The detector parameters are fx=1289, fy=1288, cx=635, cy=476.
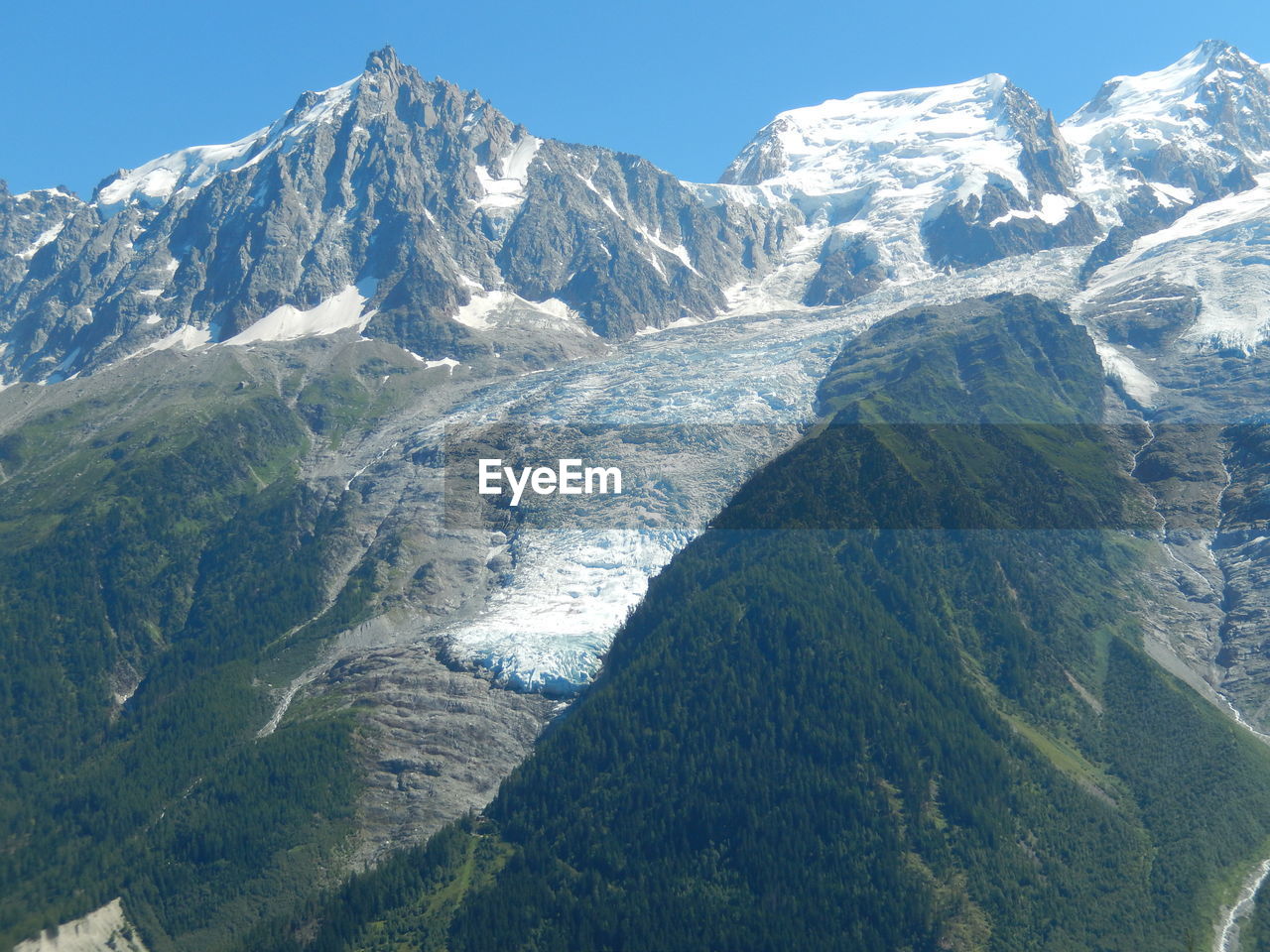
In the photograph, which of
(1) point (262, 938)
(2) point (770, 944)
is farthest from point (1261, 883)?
(1) point (262, 938)

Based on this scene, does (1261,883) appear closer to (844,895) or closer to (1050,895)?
(1050,895)

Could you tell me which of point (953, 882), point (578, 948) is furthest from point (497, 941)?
point (953, 882)

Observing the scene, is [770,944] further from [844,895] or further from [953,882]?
[953,882]

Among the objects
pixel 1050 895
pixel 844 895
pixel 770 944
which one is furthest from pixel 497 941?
pixel 1050 895

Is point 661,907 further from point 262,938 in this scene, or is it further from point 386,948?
point 262,938

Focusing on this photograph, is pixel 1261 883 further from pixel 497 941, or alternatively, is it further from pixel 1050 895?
pixel 497 941

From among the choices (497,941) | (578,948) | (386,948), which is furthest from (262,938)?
(578,948)
